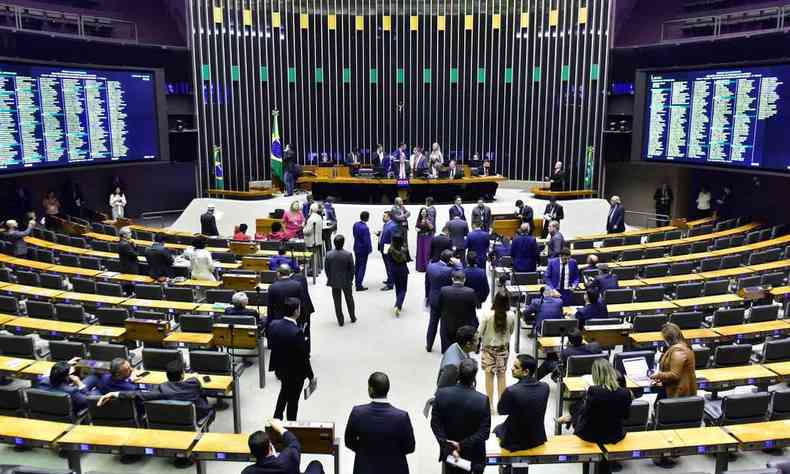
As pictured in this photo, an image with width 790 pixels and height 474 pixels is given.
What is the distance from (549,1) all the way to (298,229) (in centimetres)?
1213

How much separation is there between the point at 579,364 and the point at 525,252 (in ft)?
13.6

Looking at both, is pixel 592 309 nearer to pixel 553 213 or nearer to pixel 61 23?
pixel 553 213

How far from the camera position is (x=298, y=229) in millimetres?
12156

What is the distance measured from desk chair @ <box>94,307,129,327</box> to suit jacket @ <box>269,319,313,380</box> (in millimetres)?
→ 2975

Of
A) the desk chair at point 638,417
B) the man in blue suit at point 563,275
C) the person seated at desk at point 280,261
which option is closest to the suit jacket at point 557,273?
the man in blue suit at point 563,275

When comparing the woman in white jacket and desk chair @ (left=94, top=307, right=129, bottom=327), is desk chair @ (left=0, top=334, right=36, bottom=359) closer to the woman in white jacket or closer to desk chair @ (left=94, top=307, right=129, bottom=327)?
desk chair @ (left=94, top=307, right=129, bottom=327)

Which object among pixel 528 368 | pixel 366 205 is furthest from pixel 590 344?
pixel 366 205

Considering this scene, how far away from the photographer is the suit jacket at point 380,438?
4051mm

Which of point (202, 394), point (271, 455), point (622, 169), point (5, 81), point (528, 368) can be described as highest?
point (5, 81)

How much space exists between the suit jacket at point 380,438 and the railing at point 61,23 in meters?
14.2

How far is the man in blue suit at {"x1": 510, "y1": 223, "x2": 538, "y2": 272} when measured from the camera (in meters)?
10.1

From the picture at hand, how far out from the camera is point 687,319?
7672 millimetres

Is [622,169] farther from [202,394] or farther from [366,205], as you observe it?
[202,394]

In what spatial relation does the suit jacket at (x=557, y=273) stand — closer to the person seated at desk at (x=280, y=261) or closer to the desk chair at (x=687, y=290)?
the desk chair at (x=687, y=290)
